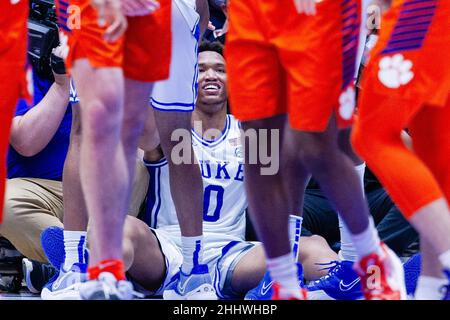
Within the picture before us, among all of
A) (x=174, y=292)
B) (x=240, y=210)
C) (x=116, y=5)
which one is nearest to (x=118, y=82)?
(x=116, y=5)

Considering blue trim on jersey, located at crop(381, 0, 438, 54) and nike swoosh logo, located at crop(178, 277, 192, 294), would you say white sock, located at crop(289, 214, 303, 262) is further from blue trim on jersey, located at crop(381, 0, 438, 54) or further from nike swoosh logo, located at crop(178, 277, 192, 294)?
blue trim on jersey, located at crop(381, 0, 438, 54)

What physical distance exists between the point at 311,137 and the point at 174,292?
131 cm

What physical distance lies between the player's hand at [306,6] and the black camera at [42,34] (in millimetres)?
1832

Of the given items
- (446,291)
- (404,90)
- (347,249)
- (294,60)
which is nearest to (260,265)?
(347,249)

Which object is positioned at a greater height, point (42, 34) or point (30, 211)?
point (42, 34)

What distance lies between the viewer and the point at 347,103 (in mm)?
3498

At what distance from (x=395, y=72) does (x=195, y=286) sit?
1509 mm

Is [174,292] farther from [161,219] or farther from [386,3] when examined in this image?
[386,3]

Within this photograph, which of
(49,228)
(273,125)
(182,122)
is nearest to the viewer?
(273,125)

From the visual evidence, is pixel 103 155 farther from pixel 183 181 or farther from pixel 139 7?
pixel 183 181

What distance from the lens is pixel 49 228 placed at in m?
4.64

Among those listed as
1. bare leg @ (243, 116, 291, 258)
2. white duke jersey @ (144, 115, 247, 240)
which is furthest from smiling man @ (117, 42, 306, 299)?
bare leg @ (243, 116, 291, 258)

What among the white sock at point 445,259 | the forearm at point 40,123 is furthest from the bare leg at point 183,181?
the white sock at point 445,259

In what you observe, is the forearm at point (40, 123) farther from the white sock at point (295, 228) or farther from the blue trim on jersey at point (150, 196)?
the white sock at point (295, 228)
